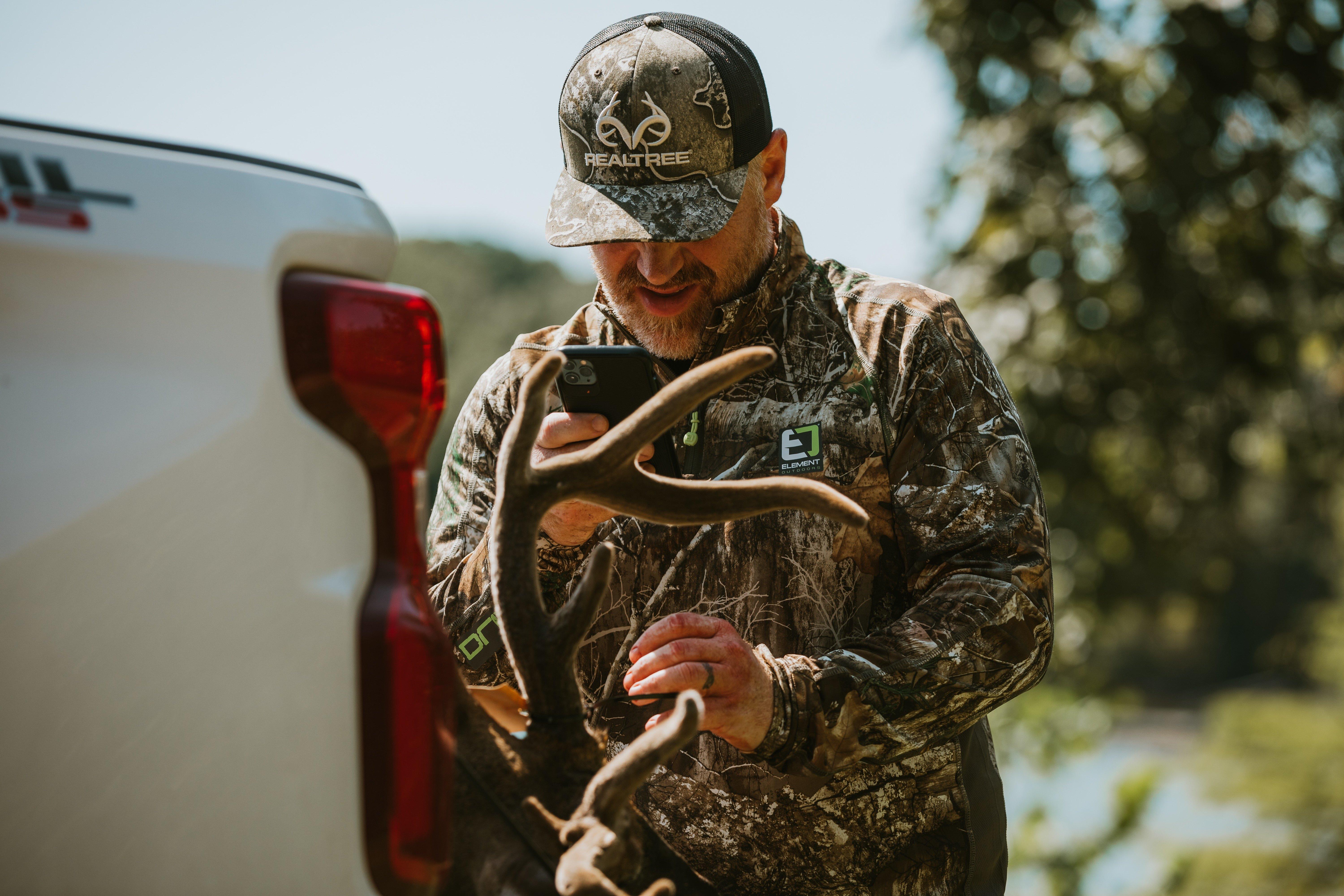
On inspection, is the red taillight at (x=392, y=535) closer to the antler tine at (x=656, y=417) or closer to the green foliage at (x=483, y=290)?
the antler tine at (x=656, y=417)

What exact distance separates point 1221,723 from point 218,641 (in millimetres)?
11023

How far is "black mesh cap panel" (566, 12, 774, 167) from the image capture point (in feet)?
8.53

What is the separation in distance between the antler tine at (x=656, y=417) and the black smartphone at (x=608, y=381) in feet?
1.73

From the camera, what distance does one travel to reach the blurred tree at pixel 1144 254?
7.14m

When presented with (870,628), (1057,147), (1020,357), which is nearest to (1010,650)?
(870,628)

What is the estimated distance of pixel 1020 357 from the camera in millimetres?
7195

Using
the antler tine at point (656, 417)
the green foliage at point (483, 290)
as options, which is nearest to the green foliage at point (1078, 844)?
the antler tine at point (656, 417)

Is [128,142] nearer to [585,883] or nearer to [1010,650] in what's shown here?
[585,883]

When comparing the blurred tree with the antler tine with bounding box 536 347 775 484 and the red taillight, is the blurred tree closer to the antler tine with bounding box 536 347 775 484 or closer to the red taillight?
the antler tine with bounding box 536 347 775 484

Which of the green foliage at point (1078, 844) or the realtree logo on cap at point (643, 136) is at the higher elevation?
the realtree logo on cap at point (643, 136)

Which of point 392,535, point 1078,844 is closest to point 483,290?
point 1078,844

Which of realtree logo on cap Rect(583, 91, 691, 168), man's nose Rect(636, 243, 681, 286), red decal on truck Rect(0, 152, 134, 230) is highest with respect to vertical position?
red decal on truck Rect(0, 152, 134, 230)

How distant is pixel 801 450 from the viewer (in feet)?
8.14

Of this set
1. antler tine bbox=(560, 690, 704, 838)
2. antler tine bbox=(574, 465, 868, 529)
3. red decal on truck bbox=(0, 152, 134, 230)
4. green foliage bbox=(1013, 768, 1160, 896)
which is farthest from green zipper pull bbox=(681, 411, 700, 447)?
green foliage bbox=(1013, 768, 1160, 896)
